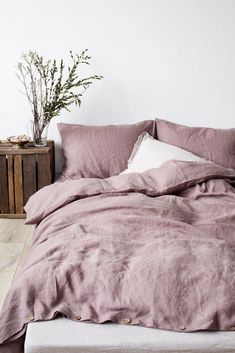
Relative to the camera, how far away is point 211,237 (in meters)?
2.56

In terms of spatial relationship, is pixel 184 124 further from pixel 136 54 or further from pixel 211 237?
pixel 211 237

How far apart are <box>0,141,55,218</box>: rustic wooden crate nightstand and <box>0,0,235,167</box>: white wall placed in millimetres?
365

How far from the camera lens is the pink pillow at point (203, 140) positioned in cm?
381

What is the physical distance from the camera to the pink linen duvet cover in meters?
1.99

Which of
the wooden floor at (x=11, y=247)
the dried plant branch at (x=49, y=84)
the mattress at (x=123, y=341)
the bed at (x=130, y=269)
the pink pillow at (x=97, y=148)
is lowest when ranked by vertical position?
the wooden floor at (x=11, y=247)

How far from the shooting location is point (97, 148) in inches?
150

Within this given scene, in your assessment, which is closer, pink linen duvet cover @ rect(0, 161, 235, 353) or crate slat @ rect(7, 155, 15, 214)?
pink linen duvet cover @ rect(0, 161, 235, 353)

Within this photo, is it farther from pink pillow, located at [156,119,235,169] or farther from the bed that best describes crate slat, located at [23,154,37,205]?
pink pillow, located at [156,119,235,169]

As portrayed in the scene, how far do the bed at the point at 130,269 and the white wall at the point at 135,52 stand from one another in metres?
A: 0.99

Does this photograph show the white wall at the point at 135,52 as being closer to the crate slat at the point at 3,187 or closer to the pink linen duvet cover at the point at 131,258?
the crate slat at the point at 3,187

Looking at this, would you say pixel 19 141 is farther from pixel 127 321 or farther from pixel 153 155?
pixel 127 321

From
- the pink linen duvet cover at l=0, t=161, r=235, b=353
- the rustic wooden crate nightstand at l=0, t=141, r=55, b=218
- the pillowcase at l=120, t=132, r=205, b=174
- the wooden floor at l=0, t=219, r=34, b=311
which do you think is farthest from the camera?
the rustic wooden crate nightstand at l=0, t=141, r=55, b=218

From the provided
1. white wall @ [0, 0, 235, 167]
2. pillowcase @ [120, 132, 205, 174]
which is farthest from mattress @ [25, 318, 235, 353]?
white wall @ [0, 0, 235, 167]

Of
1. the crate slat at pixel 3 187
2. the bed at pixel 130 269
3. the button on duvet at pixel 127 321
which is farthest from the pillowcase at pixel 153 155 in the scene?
the button on duvet at pixel 127 321
